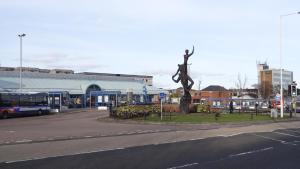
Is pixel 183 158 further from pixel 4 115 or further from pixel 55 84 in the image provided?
pixel 55 84

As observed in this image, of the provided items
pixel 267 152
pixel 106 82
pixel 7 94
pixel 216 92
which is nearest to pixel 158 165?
pixel 267 152

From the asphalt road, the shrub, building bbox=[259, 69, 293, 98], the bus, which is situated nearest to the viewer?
the asphalt road

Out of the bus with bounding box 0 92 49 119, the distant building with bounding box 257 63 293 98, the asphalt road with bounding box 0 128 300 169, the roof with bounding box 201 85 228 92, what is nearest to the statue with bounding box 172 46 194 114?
the bus with bounding box 0 92 49 119

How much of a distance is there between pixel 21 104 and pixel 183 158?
39851 millimetres

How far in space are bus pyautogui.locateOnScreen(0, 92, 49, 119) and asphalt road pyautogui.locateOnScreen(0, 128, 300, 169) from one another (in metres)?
33.6

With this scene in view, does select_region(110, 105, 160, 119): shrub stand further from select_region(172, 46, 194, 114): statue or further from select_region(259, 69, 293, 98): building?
select_region(259, 69, 293, 98): building

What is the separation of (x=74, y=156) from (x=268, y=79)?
148218mm

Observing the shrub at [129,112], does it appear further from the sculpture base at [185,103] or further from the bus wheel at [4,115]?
the bus wheel at [4,115]

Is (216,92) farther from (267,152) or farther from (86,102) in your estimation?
(267,152)

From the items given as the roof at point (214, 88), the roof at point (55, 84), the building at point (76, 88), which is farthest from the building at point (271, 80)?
the building at point (76, 88)

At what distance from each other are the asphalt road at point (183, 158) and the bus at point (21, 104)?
1325 inches

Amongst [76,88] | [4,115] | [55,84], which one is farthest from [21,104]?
[55,84]

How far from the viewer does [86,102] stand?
8538 centimetres

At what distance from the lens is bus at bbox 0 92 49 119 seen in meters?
50.4
